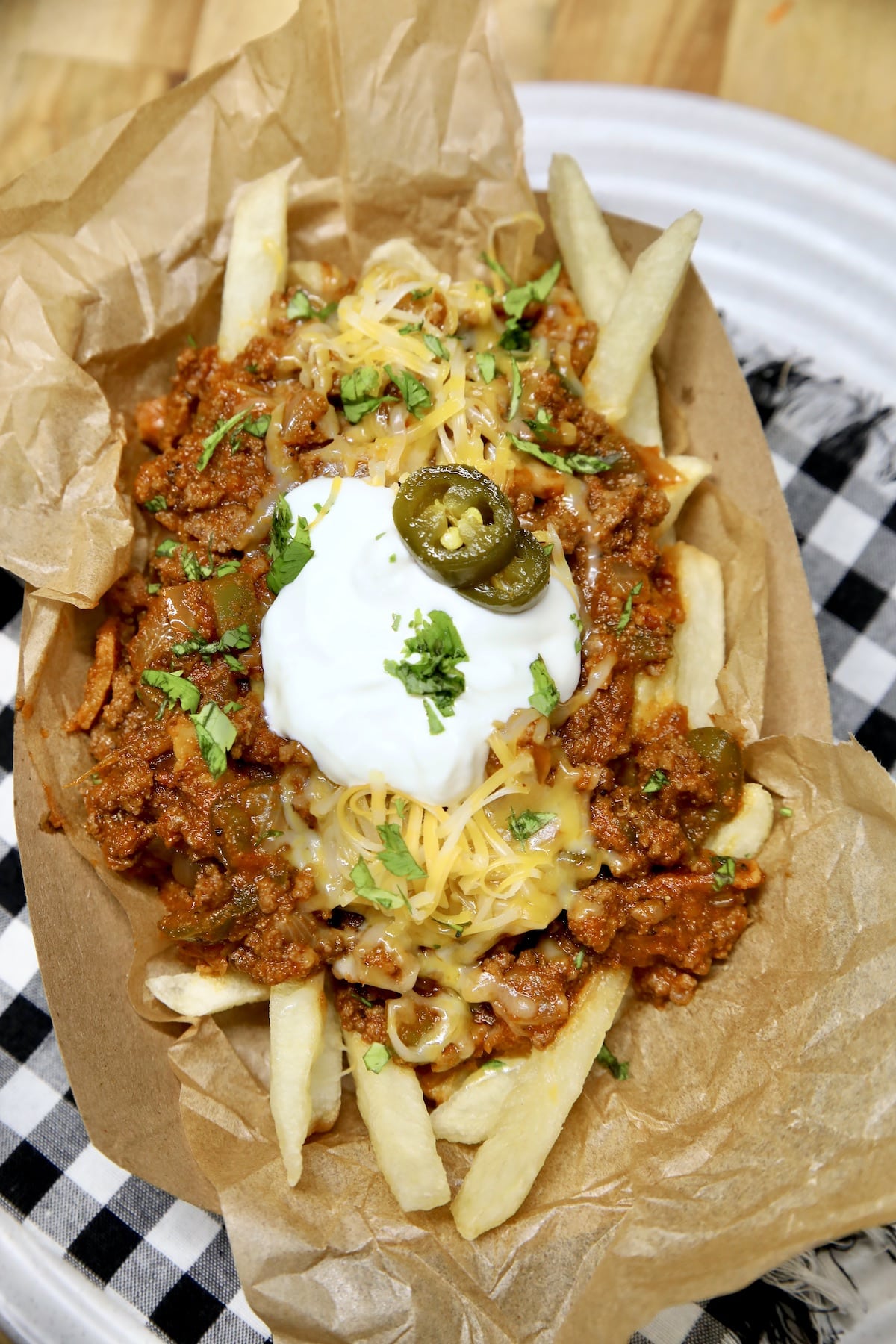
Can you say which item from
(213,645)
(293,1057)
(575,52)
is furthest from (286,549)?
(575,52)

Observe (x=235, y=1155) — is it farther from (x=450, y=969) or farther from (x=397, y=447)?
(x=397, y=447)

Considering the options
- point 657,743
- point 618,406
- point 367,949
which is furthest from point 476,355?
point 367,949

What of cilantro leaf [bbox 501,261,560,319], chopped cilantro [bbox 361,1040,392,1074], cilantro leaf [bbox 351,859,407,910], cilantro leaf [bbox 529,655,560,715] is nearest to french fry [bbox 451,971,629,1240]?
chopped cilantro [bbox 361,1040,392,1074]

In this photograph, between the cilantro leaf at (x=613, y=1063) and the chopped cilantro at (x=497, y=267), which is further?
the chopped cilantro at (x=497, y=267)

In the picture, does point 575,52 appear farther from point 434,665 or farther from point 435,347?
point 434,665

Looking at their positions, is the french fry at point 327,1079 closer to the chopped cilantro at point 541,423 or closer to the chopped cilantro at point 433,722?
the chopped cilantro at point 433,722

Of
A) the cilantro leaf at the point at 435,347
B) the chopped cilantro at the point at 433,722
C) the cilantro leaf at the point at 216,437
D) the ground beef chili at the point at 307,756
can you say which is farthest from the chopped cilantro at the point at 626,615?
the cilantro leaf at the point at 216,437

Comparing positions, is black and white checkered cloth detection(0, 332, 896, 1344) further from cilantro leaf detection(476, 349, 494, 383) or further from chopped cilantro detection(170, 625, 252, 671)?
cilantro leaf detection(476, 349, 494, 383)
